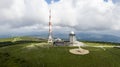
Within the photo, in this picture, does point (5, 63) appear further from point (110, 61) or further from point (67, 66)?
point (110, 61)

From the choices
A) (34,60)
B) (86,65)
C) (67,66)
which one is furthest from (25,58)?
(86,65)

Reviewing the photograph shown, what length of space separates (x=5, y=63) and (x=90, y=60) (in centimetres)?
7689

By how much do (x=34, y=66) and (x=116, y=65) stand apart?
69.9 meters

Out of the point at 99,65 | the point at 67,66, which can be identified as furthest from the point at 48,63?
the point at 99,65

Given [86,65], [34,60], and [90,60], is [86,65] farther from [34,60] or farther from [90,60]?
[34,60]

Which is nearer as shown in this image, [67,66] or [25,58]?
[67,66]

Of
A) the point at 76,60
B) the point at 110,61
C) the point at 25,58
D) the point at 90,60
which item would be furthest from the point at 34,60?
the point at 110,61

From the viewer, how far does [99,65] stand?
592 ft

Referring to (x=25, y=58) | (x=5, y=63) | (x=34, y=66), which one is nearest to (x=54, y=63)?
(x=34, y=66)

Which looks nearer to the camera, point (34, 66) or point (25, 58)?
point (34, 66)

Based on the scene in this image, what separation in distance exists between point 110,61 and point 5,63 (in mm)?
94580

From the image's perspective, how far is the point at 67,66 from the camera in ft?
582

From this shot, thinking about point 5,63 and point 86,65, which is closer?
point 86,65

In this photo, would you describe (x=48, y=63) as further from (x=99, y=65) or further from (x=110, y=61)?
(x=110, y=61)
